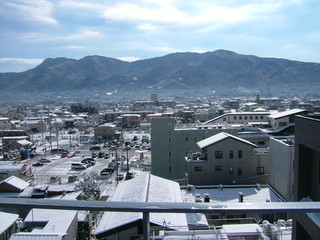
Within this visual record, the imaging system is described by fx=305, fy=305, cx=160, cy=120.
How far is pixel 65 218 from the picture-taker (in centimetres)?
384

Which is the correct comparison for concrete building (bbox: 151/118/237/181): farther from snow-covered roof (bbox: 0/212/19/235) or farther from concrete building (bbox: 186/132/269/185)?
snow-covered roof (bbox: 0/212/19/235)

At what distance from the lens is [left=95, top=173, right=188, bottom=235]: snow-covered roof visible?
266 centimetres

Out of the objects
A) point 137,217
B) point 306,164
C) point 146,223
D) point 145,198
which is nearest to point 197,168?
point 145,198

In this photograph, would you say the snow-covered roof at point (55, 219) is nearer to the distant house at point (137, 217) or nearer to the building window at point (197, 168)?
the distant house at point (137, 217)

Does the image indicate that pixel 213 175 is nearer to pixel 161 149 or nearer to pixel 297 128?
pixel 161 149

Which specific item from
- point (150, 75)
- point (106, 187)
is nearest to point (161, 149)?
point (106, 187)

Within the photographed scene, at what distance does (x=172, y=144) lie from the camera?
8109 mm

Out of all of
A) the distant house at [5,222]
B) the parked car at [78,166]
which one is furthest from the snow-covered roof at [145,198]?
the parked car at [78,166]

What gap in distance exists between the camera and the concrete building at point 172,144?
8.09m

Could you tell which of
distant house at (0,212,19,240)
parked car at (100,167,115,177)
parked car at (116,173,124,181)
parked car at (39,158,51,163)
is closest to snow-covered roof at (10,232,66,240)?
distant house at (0,212,19,240)

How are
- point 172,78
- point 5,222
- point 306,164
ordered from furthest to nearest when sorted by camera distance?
point 172,78
point 5,222
point 306,164

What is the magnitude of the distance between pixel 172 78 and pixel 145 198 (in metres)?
101

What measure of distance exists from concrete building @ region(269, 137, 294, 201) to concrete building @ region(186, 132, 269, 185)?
513 millimetres

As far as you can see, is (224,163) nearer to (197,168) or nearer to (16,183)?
(197,168)
